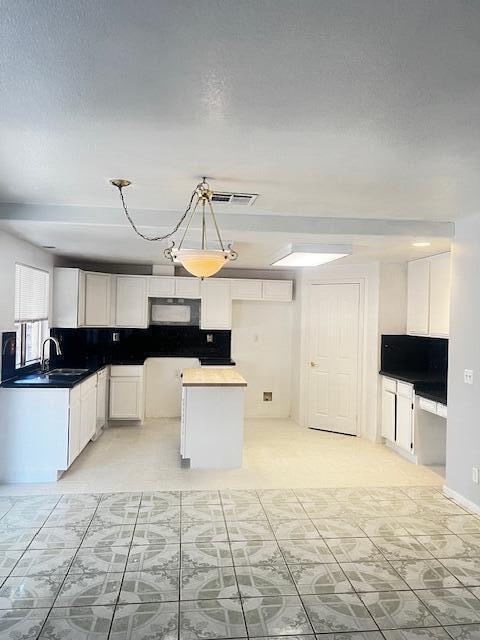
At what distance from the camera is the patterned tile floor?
2.20 metres

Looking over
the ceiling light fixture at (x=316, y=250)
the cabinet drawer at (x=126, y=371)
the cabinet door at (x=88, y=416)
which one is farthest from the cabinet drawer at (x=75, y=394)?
the ceiling light fixture at (x=316, y=250)

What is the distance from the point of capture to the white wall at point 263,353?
6.91m

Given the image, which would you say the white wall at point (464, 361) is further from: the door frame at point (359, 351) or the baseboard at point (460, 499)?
the door frame at point (359, 351)

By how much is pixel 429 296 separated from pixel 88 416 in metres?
3.90

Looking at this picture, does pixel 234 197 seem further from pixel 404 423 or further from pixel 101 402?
pixel 101 402

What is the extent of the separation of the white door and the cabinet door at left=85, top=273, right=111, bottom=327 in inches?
111

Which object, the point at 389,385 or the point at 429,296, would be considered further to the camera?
the point at 389,385

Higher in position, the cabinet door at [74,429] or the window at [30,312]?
the window at [30,312]

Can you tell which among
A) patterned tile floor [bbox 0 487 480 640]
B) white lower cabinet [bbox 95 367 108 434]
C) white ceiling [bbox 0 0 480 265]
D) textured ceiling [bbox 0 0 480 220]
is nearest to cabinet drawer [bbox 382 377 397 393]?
patterned tile floor [bbox 0 487 480 640]

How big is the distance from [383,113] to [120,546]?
2.86 metres

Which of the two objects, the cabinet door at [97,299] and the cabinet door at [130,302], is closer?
the cabinet door at [97,299]

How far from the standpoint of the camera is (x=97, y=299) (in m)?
6.16

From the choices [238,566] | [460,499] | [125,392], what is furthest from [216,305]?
[238,566]

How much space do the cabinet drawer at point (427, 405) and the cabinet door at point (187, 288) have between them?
338cm
